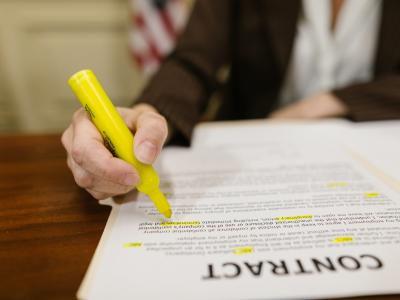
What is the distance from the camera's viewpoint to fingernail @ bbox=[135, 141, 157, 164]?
0.27 m

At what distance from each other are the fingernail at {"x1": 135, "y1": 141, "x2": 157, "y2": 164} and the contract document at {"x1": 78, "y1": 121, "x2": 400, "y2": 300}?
0.06m

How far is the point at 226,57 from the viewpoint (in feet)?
2.54

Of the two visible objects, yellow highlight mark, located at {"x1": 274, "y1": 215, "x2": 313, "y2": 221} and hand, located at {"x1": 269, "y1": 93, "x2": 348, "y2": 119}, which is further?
hand, located at {"x1": 269, "y1": 93, "x2": 348, "y2": 119}

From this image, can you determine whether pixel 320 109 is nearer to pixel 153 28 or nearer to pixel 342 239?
pixel 342 239

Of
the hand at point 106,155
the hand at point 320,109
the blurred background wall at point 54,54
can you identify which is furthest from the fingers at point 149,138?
the blurred background wall at point 54,54

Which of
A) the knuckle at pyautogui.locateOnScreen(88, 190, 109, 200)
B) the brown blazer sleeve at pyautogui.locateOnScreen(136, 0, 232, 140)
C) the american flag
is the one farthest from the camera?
the american flag

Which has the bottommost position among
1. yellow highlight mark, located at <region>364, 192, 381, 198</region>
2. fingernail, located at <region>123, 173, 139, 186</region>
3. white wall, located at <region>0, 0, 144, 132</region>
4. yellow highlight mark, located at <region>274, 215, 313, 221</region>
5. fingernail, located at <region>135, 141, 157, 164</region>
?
white wall, located at <region>0, 0, 144, 132</region>

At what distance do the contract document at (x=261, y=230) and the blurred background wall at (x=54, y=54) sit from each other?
4.88ft

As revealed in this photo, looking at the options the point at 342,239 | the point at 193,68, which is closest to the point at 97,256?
the point at 342,239

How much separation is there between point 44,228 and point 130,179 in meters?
0.09

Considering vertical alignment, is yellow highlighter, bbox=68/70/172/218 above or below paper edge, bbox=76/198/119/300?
above

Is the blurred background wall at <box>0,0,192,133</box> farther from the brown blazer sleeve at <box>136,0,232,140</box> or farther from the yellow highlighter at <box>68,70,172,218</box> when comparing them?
the yellow highlighter at <box>68,70,172,218</box>

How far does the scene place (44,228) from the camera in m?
0.29

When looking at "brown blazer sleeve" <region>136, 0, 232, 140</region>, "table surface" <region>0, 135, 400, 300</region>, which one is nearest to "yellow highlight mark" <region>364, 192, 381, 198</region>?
"table surface" <region>0, 135, 400, 300</region>
